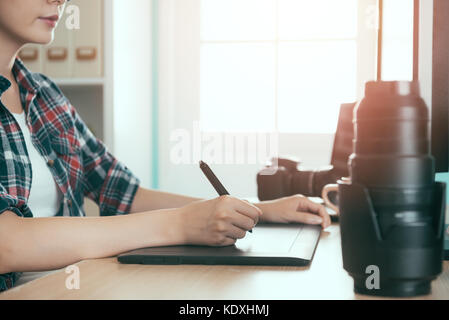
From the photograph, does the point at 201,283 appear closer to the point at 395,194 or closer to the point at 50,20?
the point at 395,194

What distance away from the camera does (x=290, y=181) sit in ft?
4.30

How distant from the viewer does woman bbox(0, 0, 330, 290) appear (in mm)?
689

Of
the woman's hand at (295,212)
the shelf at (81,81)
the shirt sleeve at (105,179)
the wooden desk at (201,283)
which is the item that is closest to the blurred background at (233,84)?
the shelf at (81,81)

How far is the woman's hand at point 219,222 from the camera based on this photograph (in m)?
0.70

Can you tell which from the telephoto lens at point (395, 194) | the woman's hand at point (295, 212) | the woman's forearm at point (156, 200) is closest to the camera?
the telephoto lens at point (395, 194)

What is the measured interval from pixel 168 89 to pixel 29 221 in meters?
1.66

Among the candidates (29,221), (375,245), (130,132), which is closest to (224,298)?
(375,245)

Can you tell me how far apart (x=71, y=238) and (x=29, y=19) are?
549 mm

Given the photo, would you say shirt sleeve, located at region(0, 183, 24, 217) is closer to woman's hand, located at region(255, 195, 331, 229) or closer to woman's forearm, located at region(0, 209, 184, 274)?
woman's forearm, located at region(0, 209, 184, 274)

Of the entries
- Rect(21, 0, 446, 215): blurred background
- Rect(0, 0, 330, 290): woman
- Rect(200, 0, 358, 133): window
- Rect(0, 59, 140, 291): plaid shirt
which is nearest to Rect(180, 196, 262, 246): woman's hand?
Rect(0, 0, 330, 290): woman

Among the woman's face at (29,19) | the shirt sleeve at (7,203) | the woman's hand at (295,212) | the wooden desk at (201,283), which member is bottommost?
the wooden desk at (201,283)

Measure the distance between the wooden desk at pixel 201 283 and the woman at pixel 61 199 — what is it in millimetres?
64

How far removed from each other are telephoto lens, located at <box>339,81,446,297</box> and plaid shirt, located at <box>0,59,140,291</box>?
68cm

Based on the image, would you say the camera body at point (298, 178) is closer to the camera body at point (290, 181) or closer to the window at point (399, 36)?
the camera body at point (290, 181)
